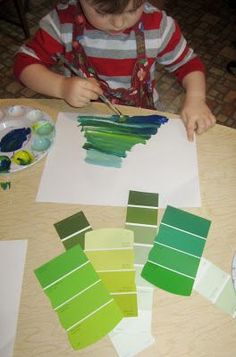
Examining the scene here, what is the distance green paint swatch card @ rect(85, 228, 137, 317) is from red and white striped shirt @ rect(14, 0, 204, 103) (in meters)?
0.47

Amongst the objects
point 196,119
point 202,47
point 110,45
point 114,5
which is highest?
point 114,5

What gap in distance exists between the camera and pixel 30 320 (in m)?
0.49

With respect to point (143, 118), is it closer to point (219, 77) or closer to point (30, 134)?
point (30, 134)

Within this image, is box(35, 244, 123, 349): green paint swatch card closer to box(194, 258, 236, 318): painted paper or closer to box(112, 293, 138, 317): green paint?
box(112, 293, 138, 317): green paint

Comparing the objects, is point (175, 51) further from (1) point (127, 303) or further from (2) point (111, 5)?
(1) point (127, 303)

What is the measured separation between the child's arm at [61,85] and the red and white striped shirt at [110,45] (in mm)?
28

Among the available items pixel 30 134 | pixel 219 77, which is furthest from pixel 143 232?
pixel 219 77

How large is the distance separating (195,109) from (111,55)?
0.26 m

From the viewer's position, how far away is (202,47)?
1990 millimetres

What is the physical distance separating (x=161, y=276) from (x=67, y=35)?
2.02ft

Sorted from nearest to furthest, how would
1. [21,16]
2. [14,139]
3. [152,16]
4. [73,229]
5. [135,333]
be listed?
1. [135,333]
2. [73,229]
3. [14,139]
4. [152,16]
5. [21,16]

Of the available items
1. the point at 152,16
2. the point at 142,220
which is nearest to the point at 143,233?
the point at 142,220

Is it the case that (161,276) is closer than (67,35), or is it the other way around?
(161,276)

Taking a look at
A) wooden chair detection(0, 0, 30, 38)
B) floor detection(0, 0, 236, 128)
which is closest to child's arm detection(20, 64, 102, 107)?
floor detection(0, 0, 236, 128)
